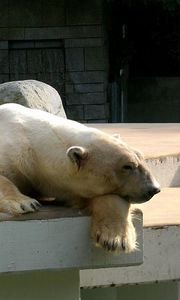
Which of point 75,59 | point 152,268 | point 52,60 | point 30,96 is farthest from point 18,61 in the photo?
point 152,268

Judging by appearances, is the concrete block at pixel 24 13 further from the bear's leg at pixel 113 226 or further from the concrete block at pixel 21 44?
the bear's leg at pixel 113 226

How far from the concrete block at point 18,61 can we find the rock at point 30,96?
759 centimetres

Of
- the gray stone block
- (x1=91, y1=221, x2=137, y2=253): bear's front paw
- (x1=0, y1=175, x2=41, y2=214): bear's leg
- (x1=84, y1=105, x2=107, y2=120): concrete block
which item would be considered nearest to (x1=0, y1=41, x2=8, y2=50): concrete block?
the gray stone block

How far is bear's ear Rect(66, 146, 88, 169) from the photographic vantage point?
8.52ft

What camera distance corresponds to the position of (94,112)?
1349 centimetres

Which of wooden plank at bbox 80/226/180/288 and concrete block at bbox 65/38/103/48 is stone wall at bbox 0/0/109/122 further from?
wooden plank at bbox 80/226/180/288

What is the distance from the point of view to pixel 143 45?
52.6 feet

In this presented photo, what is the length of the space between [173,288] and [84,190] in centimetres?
70

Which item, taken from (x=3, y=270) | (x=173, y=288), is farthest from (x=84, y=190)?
(x=173, y=288)

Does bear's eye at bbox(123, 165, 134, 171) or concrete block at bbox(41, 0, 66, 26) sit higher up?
bear's eye at bbox(123, 165, 134, 171)

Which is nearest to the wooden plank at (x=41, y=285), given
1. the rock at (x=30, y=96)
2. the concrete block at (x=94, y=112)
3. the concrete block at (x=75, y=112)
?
the rock at (x=30, y=96)

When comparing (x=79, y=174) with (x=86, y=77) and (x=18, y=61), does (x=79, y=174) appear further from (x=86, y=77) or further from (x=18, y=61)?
(x=18, y=61)

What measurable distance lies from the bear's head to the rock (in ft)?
9.16

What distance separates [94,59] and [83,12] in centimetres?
67
